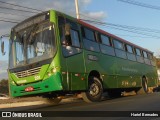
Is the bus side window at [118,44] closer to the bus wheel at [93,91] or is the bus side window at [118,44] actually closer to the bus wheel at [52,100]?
the bus wheel at [93,91]

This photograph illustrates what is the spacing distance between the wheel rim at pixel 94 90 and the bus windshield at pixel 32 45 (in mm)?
2981

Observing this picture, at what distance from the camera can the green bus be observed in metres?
12.7

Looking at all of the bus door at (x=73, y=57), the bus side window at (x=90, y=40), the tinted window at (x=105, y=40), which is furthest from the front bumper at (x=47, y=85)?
the tinted window at (x=105, y=40)

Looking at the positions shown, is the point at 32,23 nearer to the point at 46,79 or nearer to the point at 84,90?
the point at 46,79

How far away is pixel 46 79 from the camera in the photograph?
12.6 meters

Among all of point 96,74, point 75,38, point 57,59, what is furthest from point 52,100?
point 57,59

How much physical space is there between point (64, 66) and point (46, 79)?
2.78 ft

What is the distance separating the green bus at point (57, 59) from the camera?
1267cm

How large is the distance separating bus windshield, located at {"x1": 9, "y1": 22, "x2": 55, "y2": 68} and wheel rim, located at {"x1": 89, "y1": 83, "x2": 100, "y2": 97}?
Answer: 9.78ft

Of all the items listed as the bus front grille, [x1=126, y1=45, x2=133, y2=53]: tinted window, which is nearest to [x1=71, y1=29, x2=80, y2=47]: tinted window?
the bus front grille

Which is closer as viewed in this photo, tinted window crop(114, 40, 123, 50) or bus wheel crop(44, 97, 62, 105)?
bus wheel crop(44, 97, 62, 105)

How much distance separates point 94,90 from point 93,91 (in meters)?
0.10

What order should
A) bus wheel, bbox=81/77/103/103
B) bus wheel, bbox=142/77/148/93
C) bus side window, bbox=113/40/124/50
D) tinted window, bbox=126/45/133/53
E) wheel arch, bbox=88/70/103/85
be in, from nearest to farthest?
bus wheel, bbox=81/77/103/103 < wheel arch, bbox=88/70/103/85 < bus side window, bbox=113/40/124/50 < tinted window, bbox=126/45/133/53 < bus wheel, bbox=142/77/148/93

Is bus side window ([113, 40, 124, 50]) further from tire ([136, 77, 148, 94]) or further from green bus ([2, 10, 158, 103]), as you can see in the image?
tire ([136, 77, 148, 94])
